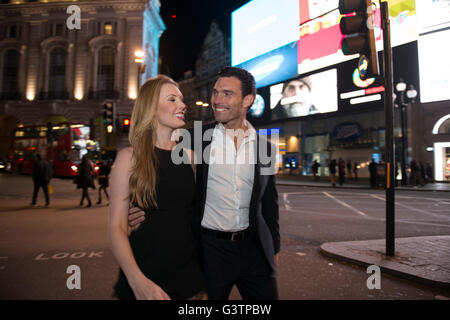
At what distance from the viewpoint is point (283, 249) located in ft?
16.8

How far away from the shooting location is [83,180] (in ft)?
35.2

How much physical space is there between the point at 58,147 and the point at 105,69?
68.4 ft

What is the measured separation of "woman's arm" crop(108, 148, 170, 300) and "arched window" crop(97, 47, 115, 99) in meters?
40.9

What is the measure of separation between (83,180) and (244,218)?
1007cm

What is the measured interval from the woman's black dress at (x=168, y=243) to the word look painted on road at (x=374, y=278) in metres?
2.72

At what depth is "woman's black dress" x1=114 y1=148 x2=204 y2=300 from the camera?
5.09 feet

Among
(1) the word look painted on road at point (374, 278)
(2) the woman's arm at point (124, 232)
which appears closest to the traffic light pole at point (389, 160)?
(1) the word look painted on road at point (374, 278)

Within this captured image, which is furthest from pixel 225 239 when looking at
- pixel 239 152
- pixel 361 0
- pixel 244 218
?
pixel 361 0

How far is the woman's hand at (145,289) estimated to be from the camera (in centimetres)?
141

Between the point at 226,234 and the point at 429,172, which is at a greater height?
the point at 429,172
